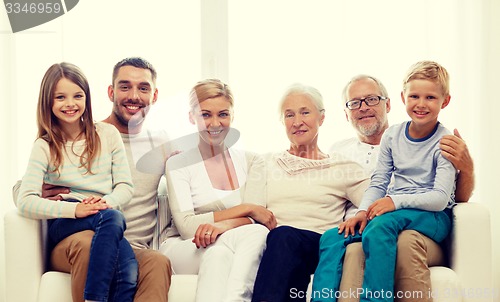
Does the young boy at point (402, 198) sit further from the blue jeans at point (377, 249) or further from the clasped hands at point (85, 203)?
the clasped hands at point (85, 203)

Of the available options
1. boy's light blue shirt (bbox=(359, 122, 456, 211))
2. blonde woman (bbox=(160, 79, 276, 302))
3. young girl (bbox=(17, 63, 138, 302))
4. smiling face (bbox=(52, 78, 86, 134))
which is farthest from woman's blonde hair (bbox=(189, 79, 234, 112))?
boy's light blue shirt (bbox=(359, 122, 456, 211))

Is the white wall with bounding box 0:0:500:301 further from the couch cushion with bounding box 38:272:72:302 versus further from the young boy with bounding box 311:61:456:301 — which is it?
the couch cushion with bounding box 38:272:72:302

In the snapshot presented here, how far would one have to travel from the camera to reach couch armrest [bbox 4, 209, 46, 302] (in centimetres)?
238

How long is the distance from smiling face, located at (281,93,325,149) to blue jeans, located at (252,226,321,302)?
464 mm

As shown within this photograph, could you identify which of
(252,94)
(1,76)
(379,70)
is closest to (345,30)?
(379,70)

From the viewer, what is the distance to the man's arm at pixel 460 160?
2408mm

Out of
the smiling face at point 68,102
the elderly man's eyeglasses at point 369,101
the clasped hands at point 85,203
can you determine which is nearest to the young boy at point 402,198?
the elderly man's eyeglasses at point 369,101

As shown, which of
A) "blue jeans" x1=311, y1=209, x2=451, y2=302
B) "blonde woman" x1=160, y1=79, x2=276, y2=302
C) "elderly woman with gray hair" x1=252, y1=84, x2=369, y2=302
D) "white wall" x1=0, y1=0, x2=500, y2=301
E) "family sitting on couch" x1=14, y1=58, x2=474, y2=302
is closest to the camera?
"blue jeans" x1=311, y1=209, x2=451, y2=302

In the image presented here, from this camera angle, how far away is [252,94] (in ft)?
11.7

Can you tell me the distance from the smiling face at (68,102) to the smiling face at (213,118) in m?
0.46

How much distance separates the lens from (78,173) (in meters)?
2.52

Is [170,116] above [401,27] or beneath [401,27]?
beneath

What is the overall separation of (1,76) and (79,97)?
1.13m

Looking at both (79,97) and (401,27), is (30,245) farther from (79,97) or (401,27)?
(401,27)
